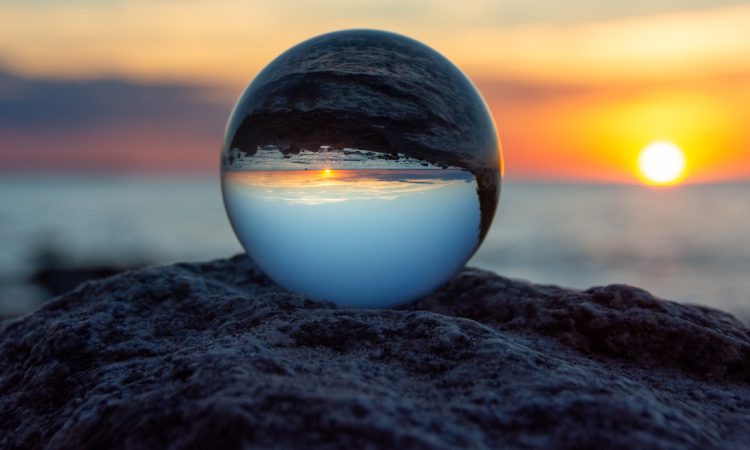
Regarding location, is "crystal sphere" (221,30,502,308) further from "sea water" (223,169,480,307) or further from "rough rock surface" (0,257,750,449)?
"rough rock surface" (0,257,750,449)

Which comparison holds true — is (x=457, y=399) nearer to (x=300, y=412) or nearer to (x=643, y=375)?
(x=300, y=412)

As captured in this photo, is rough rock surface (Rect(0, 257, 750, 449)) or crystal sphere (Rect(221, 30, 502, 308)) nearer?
rough rock surface (Rect(0, 257, 750, 449))

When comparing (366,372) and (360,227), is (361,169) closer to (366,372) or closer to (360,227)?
(360,227)

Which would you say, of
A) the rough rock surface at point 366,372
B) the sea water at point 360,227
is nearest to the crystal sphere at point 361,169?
the sea water at point 360,227

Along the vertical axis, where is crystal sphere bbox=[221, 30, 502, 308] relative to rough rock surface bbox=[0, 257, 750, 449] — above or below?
above

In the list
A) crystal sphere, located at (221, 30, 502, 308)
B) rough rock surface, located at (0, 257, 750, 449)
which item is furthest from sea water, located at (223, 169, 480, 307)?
rough rock surface, located at (0, 257, 750, 449)
